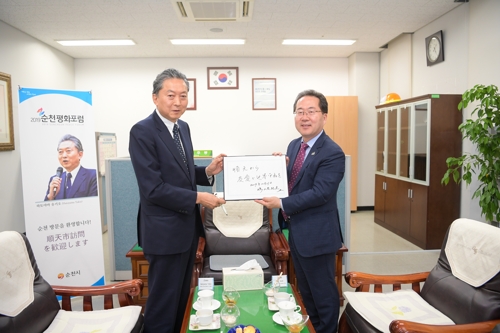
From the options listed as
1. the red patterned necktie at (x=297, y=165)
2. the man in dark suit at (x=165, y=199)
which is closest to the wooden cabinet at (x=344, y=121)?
the red patterned necktie at (x=297, y=165)

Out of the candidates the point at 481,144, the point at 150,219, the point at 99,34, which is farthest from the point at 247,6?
the point at 150,219

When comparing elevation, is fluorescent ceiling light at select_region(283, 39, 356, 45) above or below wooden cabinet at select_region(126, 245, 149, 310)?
above

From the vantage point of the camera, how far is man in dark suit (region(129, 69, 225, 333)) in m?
1.74

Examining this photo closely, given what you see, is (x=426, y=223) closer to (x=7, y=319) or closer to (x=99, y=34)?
(x=7, y=319)

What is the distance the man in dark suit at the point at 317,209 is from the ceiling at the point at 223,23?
2.52m

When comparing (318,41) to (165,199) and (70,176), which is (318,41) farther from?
(165,199)

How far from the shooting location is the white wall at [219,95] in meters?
6.40

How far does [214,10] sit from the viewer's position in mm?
4062

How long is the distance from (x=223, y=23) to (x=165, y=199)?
357 cm

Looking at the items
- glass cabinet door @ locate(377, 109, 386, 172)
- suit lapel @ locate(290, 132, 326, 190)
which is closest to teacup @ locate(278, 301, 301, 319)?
suit lapel @ locate(290, 132, 326, 190)

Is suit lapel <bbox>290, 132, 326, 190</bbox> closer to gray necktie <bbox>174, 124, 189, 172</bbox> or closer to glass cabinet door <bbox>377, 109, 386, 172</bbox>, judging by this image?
gray necktie <bbox>174, 124, 189, 172</bbox>

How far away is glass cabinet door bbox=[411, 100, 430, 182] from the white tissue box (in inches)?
122

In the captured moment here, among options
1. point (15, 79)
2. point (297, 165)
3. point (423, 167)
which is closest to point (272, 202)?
point (297, 165)

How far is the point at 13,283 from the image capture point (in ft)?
5.30
